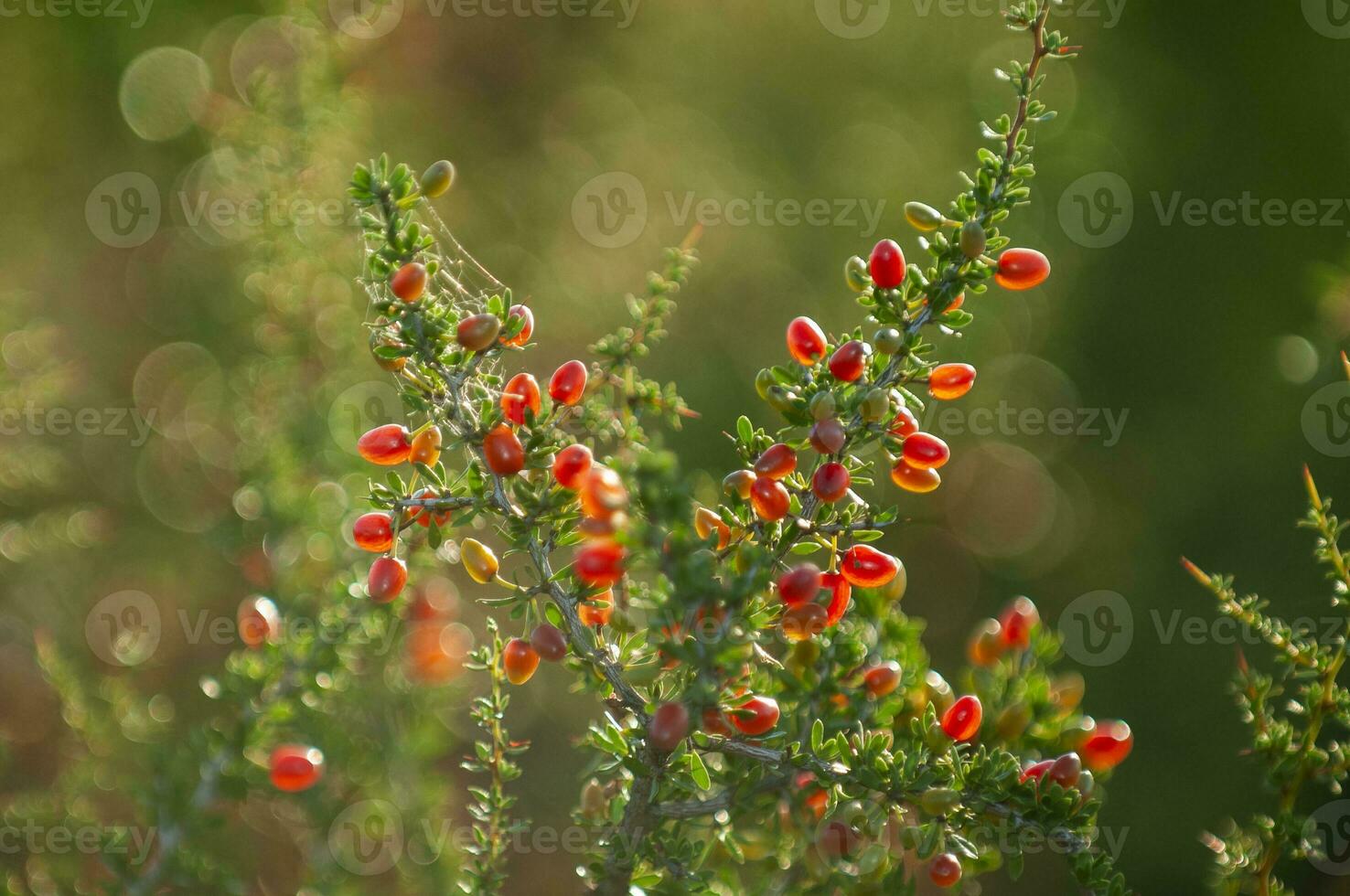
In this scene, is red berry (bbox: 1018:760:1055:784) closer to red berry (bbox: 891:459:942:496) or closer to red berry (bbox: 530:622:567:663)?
red berry (bbox: 891:459:942:496)

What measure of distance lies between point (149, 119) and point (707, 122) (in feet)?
4.02

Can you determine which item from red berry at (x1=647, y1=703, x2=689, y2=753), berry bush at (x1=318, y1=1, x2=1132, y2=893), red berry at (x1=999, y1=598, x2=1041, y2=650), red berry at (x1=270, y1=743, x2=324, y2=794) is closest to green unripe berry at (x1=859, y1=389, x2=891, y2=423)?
berry bush at (x1=318, y1=1, x2=1132, y2=893)

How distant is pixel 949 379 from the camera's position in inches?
25.2

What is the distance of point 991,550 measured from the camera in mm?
2230

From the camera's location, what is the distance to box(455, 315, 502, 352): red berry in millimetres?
588

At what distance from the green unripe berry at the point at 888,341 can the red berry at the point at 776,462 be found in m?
0.09

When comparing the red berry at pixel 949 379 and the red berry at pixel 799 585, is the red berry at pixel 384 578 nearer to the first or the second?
the red berry at pixel 799 585

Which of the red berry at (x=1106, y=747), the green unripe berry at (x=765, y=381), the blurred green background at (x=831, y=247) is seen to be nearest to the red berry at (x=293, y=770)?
the green unripe berry at (x=765, y=381)

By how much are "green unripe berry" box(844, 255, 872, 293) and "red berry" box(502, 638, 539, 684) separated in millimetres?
312

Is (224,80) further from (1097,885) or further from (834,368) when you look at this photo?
(1097,885)

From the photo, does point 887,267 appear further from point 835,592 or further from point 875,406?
point 835,592

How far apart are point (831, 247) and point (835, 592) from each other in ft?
5.89

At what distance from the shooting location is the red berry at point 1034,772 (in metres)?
0.63

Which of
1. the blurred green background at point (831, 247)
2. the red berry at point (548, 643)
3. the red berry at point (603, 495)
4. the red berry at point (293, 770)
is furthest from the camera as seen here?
the blurred green background at point (831, 247)
